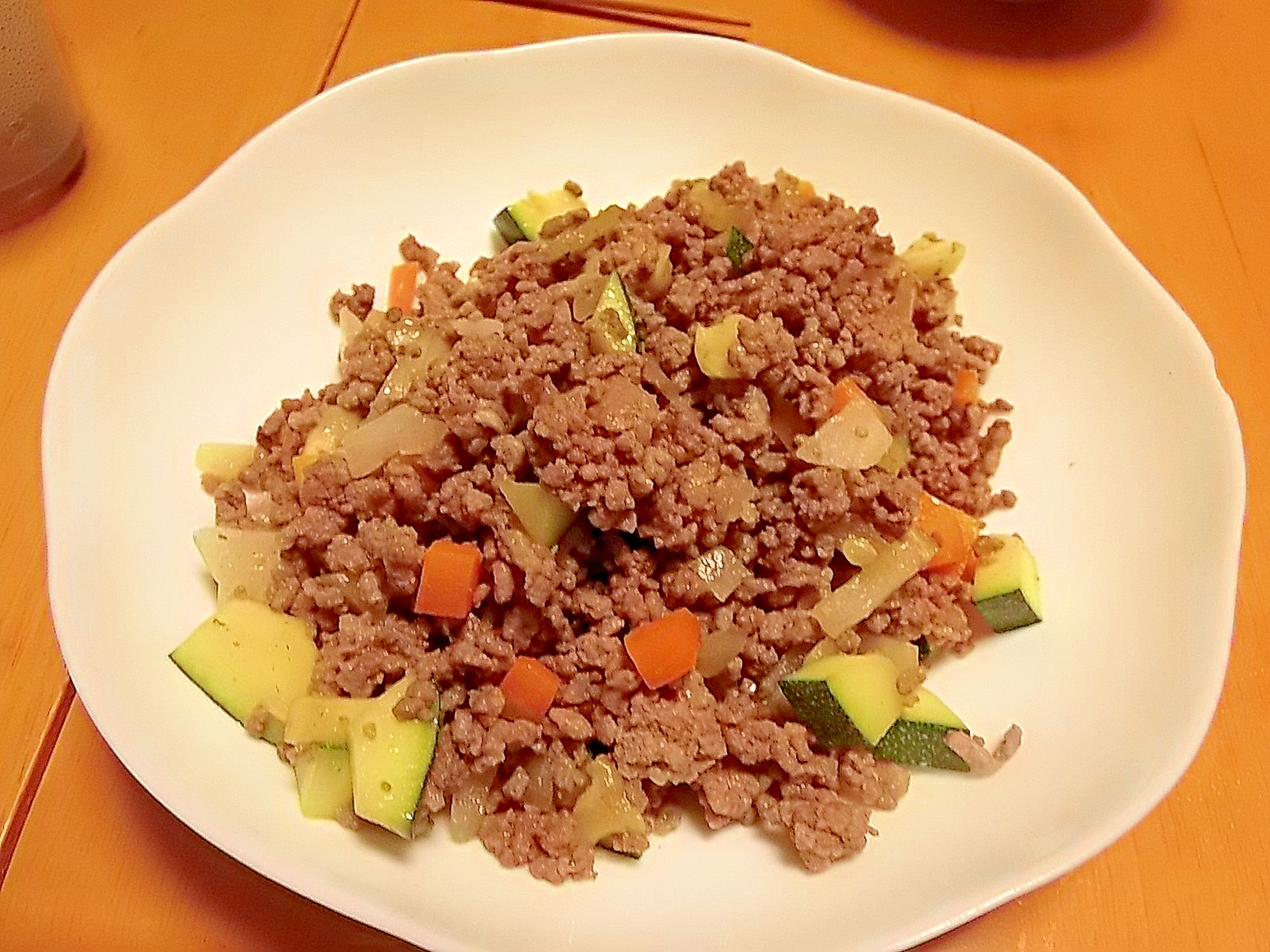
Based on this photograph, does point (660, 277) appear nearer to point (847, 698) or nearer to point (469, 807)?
point (847, 698)

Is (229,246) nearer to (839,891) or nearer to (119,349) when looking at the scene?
(119,349)

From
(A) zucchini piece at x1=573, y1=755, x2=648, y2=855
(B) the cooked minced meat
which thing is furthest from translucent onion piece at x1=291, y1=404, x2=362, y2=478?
(A) zucchini piece at x1=573, y1=755, x2=648, y2=855

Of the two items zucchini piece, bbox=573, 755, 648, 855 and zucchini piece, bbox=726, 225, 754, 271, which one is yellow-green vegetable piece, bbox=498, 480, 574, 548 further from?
zucchini piece, bbox=726, 225, 754, 271

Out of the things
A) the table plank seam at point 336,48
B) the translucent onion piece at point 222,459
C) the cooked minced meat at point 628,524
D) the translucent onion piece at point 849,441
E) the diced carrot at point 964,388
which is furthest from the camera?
the table plank seam at point 336,48

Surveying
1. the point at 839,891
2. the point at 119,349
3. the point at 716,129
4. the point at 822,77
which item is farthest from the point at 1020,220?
the point at 119,349

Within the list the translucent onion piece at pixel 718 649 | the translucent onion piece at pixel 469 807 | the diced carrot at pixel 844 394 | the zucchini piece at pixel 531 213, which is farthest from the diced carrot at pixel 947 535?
the zucchini piece at pixel 531 213

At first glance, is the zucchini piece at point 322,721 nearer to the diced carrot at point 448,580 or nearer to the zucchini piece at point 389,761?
the zucchini piece at point 389,761
